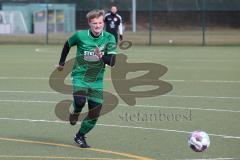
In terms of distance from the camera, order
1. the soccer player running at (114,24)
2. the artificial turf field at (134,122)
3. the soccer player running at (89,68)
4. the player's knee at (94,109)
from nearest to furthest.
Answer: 1. the artificial turf field at (134,122)
2. the soccer player running at (89,68)
3. the player's knee at (94,109)
4. the soccer player running at (114,24)

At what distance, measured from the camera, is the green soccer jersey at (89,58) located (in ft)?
28.8

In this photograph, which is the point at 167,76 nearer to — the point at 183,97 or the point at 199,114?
the point at 183,97

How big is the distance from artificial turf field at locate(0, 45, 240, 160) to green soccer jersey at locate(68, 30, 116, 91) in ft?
2.83

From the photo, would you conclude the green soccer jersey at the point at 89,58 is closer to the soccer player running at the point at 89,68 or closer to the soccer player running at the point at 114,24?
the soccer player running at the point at 89,68

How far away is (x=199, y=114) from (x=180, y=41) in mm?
26447

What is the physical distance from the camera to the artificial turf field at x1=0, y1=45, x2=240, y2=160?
8492mm

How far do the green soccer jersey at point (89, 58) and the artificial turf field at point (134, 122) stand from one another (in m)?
0.86

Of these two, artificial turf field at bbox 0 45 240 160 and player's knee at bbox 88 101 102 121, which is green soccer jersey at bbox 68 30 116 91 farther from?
artificial turf field at bbox 0 45 240 160

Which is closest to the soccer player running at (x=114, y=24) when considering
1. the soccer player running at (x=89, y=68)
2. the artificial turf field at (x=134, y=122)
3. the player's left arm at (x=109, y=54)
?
the artificial turf field at (x=134, y=122)

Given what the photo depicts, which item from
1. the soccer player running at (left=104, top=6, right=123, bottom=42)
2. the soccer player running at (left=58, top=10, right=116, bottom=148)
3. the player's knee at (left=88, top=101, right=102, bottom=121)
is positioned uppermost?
the soccer player running at (left=58, top=10, right=116, bottom=148)

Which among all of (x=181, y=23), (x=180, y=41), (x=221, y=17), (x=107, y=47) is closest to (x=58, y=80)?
(x=107, y=47)

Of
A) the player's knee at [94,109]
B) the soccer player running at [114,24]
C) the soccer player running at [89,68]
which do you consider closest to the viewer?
the soccer player running at [89,68]

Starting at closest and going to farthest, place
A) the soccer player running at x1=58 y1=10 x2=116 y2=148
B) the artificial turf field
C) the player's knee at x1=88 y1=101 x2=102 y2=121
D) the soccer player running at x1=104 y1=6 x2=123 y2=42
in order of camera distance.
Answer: the artificial turf field
the soccer player running at x1=58 y1=10 x2=116 y2=148
the player's knee at x1=88 y1=101 x2=102 y2=121
the soccer player running at x1=104 y1=6 x2=123 y2=42

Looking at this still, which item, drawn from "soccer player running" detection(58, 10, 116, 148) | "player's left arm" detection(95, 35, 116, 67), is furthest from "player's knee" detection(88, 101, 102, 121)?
"player's left arm" detection(95, 35, 116, 67)
